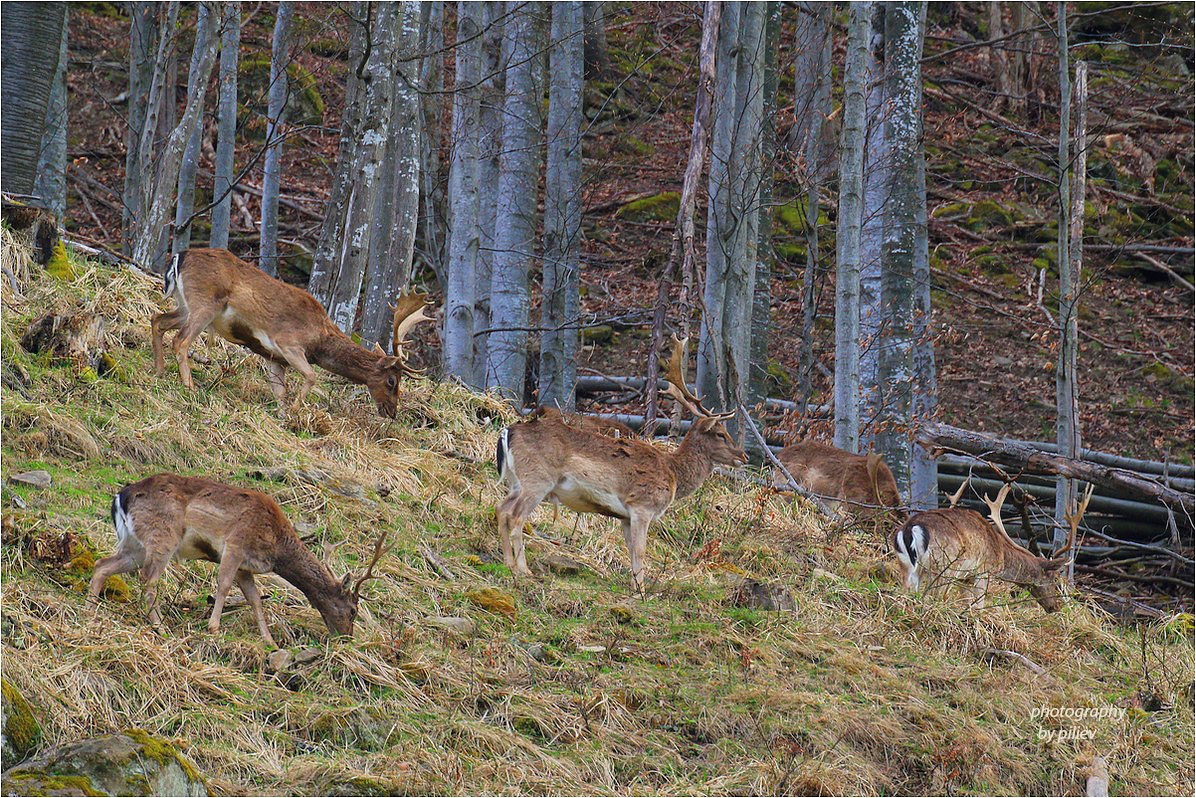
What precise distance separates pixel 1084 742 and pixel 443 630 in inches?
153

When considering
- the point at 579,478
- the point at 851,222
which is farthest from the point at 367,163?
the point at 851,222

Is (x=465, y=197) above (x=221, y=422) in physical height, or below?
above

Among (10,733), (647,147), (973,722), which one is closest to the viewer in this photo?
(10,733)

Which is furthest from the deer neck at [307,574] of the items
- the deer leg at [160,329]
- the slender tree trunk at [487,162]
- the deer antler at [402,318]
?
the slender tree trunk at [487,162]

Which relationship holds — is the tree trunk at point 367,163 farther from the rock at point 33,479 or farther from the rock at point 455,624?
the rock at point 455,624

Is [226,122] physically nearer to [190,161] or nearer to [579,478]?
[190,161]

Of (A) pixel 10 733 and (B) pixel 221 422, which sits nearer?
(A) pixel 10 733

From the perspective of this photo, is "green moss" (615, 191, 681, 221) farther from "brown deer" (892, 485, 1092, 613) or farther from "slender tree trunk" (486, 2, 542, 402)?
"brown deer" (892, 485, 1092, 613)

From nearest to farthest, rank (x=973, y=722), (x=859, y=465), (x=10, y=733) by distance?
(x=10, y=733), (x=973, y=722), (x=859, y=465)

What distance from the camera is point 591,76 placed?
24266mm

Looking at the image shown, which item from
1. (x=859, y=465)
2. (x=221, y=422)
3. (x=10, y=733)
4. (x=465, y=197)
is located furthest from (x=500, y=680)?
(x=465, y=197)

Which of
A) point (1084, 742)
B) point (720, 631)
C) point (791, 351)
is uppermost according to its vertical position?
point (791, 351)

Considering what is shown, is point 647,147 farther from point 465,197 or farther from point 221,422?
point 221,422

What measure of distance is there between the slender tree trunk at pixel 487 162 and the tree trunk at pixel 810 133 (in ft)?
11.1
